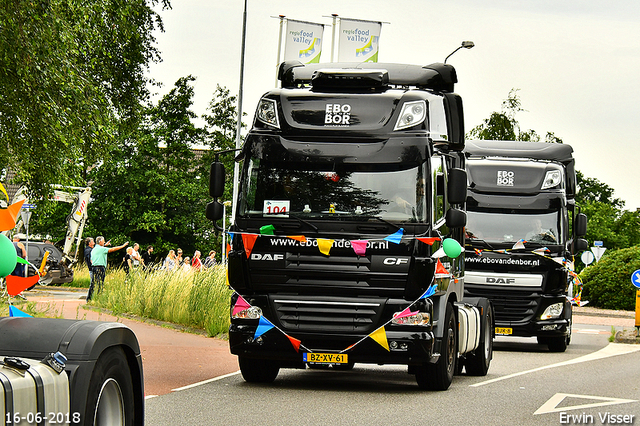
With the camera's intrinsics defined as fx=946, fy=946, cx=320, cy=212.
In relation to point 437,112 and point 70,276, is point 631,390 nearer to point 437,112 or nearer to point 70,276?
point 437,112

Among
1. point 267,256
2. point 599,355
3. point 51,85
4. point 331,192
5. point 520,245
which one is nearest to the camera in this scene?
point 267,256

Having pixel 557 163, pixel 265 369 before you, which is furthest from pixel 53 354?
pixel 557 163

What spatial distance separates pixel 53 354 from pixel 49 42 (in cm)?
953

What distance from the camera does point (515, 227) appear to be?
53.8 feet

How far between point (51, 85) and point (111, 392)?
31.5 ft

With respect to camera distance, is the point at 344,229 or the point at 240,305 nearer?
the point at 344,229

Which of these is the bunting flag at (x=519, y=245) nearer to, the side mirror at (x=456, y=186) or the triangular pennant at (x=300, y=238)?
the side mirror at (x=456, y=186)

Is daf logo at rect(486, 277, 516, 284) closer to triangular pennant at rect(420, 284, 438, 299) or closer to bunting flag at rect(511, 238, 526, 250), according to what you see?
bunting flag at rect(511, 238, 526, 250)

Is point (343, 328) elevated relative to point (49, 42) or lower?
lower

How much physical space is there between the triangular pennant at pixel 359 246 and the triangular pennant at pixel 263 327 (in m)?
1.22

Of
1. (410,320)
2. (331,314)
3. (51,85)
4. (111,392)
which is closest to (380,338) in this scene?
(410,320)

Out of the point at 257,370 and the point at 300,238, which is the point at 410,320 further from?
the point at 257,370

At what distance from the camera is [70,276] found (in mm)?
36844

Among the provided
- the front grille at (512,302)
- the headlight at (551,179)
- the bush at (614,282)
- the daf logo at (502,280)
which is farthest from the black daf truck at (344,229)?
the bush at (614,282)
